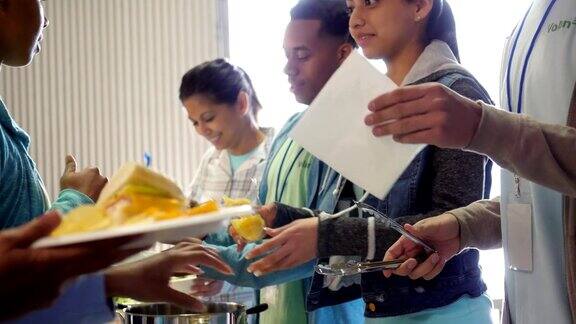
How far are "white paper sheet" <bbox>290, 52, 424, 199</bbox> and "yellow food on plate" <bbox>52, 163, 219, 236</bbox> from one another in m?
0.40

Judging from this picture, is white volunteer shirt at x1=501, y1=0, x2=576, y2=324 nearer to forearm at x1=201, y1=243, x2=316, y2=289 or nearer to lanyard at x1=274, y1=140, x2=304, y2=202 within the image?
forearm at x1=201, y1=243, x2=316, y2=289

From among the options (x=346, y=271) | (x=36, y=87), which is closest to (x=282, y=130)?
(x=346, y=271)

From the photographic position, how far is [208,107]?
258 cm

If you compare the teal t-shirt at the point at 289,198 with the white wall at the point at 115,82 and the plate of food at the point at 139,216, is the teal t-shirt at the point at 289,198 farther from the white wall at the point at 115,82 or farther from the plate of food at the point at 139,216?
the white wall at the point at 115,82

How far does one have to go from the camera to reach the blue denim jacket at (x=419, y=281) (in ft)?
4.35

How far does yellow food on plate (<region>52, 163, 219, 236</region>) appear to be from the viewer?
2.27 feet

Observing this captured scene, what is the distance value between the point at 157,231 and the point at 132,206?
72mm

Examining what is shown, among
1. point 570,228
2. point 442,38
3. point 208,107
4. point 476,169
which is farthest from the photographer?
point 208,107

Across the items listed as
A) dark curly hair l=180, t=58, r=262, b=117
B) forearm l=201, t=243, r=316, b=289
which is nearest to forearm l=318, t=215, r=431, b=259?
forearm l=201, t=243, r=316, b=289

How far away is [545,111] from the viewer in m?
1.08

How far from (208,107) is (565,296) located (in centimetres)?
169

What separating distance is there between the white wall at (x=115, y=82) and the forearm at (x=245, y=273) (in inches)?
103

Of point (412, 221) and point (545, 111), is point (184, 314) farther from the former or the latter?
point (545, 111)

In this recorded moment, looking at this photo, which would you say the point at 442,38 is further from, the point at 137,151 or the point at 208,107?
the point at 137,151
